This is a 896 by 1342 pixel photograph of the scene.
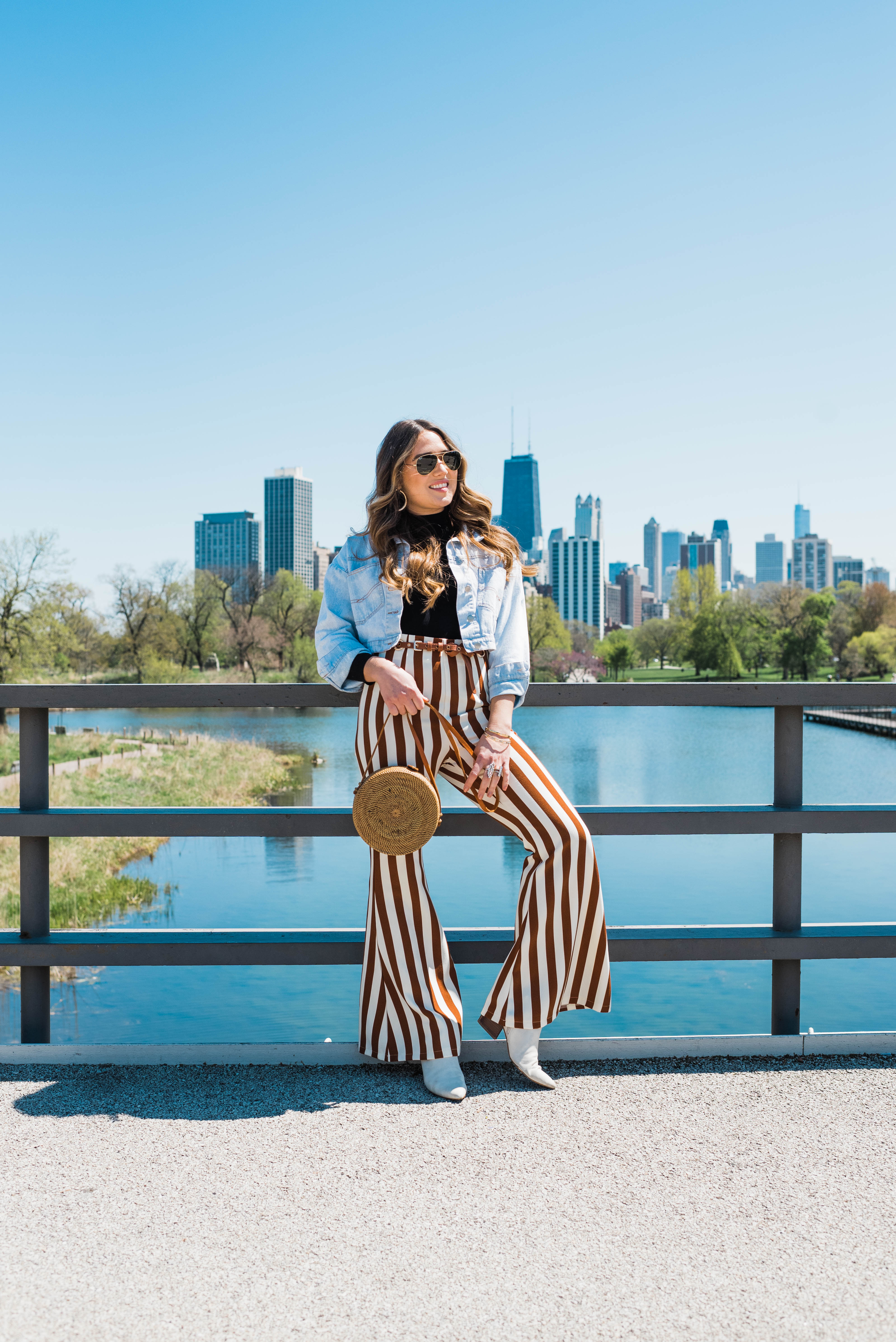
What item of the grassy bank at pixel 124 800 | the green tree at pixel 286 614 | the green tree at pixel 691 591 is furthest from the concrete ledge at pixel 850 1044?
the green tree at pixel 691 591

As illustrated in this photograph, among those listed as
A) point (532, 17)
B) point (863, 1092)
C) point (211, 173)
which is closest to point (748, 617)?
point (211, 173)

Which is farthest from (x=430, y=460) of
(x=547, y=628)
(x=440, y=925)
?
(x=547, y=628)

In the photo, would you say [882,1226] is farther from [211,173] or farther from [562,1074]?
[211,173]

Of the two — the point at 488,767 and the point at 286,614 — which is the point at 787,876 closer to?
the point at 488,767

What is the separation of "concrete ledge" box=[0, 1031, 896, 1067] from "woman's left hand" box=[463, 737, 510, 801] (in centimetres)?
65

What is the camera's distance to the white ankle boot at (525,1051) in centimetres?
238

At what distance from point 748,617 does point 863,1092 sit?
2815 inches

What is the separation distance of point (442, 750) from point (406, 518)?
634 millimetres

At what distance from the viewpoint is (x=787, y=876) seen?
2.73m

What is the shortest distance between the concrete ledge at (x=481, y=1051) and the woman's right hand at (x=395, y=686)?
878 millimetres

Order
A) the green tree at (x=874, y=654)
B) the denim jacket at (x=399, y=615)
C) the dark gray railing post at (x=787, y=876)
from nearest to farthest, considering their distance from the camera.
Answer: the denim jacket at (x=399, y=615) → the dark gray railing post at (x=787, y=876) → the green tree at (x=874, y=654)

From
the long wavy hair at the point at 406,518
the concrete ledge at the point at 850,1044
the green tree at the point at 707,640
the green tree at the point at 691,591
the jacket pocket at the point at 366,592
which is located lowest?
the concrete ledge at the point at 850,1044

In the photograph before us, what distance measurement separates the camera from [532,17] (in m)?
12.2

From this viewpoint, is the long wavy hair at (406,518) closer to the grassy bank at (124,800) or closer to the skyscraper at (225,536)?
the grassy bank at (124,800)
